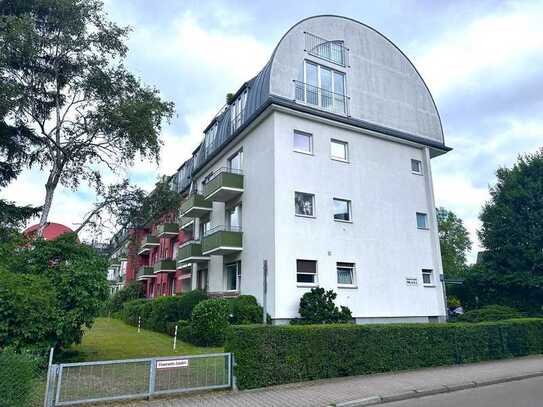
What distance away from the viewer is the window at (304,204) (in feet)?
57.8

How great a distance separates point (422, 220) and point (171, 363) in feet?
55.9

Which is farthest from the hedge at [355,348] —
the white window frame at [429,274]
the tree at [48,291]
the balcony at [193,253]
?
the balcony at [193,253]

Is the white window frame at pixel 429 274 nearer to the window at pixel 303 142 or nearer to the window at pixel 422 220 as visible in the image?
the window at pixel 422 220

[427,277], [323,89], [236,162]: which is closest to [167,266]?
[236,162]

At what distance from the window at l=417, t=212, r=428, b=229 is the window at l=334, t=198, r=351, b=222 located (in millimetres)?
4778

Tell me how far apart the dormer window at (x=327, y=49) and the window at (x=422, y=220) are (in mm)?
9111

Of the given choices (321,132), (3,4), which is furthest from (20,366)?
(321,132)

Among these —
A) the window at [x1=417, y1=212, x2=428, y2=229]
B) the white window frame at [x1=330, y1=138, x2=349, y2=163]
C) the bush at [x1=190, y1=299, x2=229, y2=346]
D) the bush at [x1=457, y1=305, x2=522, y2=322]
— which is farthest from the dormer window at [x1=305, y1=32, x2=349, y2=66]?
the bush at [x1=457, y1=305, x2=522, y2=322]

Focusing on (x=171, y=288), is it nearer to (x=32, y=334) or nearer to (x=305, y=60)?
(x=305, y=60)

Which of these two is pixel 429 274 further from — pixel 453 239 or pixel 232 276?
pixel 453 239

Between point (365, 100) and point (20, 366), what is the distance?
62.7ft

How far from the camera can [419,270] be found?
20109mm

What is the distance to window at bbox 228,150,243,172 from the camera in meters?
21.4

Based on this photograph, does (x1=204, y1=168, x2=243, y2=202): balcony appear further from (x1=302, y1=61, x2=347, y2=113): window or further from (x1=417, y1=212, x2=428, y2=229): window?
(x1=417, y1=212, x2=428, y2=229): window
